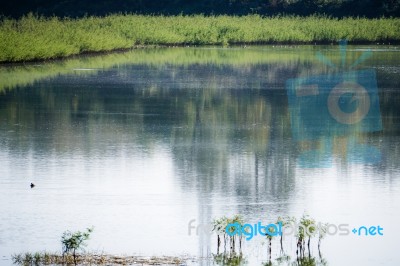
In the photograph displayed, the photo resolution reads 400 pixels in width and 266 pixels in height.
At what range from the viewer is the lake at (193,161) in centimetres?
849

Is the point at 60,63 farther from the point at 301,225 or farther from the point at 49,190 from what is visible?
the point at 301,225

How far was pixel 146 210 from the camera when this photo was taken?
30.9 ft

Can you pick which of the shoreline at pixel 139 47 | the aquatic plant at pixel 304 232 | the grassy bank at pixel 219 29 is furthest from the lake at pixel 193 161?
the grassy bank at pixel 219 29

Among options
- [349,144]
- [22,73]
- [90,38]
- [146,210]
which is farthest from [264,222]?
[90,38]

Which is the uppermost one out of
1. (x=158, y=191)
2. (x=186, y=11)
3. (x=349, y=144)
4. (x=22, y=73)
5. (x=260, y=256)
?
(x=186, y=11)

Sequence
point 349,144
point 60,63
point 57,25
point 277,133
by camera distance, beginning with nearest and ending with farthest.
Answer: point 349,144 < point 277,133 < point 60,63 < point 57,25

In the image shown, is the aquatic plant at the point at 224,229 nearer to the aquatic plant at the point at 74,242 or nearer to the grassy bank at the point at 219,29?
the aquatic plant at the point at 74,242

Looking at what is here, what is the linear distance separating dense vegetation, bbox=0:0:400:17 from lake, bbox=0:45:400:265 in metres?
31.6

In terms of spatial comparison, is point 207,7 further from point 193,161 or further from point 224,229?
point 224,229

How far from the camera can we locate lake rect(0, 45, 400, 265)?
8492 mm

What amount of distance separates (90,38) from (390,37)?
1604 cm

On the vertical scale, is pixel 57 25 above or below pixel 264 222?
above

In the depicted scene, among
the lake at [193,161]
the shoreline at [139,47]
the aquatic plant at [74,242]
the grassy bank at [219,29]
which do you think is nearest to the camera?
the aquatic plant at [74,242]

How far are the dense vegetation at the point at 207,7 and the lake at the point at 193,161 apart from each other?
31632 millimetres
